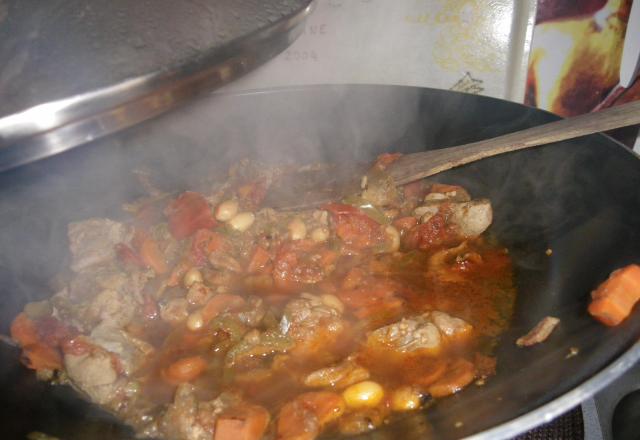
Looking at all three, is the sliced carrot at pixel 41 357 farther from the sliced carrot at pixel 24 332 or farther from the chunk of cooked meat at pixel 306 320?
the chunk of cooked meat at pixel 306 320

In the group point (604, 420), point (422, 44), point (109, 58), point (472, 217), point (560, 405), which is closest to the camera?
point (109, 58)

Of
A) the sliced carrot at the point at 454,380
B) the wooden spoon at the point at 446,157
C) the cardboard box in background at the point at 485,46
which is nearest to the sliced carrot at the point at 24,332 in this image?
the wooden spoon at the point at 446,157

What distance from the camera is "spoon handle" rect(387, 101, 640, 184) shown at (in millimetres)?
2475

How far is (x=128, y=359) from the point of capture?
7.99 feet

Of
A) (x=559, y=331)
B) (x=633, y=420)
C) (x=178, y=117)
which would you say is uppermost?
(x=178, y=117)

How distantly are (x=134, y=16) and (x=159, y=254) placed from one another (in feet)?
6.42

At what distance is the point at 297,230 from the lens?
309 centimetres

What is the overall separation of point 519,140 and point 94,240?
2.62m

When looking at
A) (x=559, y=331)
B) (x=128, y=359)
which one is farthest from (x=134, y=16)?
(x=559, y=331)

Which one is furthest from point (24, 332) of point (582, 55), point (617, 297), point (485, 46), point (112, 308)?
point (582, 55)

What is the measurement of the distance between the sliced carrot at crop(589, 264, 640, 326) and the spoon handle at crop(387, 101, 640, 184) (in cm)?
81

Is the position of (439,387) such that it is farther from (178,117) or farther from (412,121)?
(178,117)

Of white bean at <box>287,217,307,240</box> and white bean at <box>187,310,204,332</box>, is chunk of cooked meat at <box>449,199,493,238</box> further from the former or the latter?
white bean at <box>187,310,204,332</box>

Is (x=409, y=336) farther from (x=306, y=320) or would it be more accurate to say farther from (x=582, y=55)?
(x=582, y=55)
